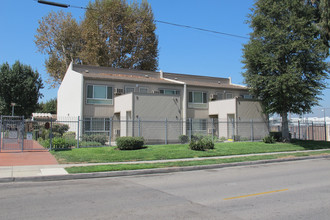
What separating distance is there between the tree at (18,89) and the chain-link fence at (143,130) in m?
15.3

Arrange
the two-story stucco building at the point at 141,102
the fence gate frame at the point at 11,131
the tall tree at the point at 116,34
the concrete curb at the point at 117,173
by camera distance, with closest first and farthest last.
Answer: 1. the concrete curb at the point at 117,173
2. the fence gate frame at the point at 11,131
3. the two-story stucco building at the point at 141,102
4. the tall tree at the point at 116,34

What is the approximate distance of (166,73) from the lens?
105ft

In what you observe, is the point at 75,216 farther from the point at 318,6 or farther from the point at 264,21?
the point at 318,6

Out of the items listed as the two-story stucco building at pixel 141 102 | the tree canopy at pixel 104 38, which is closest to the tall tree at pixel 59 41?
the tree canopy at pixel 104 38

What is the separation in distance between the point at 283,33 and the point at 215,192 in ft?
57.7

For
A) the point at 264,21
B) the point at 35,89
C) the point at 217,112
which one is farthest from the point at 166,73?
the point at 35,89

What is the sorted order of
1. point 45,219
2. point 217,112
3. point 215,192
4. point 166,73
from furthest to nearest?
point 166,73
point 217,112
point 215,192
point 45,219

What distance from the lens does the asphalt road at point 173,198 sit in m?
Result: 5.61

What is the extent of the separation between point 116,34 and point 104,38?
1678 millimetres

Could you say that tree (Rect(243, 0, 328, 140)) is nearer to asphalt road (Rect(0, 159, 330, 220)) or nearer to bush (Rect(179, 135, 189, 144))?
bush (Rect(179, 135, 189, 144))

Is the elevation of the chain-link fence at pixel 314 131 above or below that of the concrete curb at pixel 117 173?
above

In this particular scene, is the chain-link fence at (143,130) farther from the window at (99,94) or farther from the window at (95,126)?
the window at (99,94)

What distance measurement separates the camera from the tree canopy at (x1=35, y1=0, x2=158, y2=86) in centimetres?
3766

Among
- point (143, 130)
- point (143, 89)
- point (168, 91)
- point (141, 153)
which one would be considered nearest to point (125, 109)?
point (143, 130)
